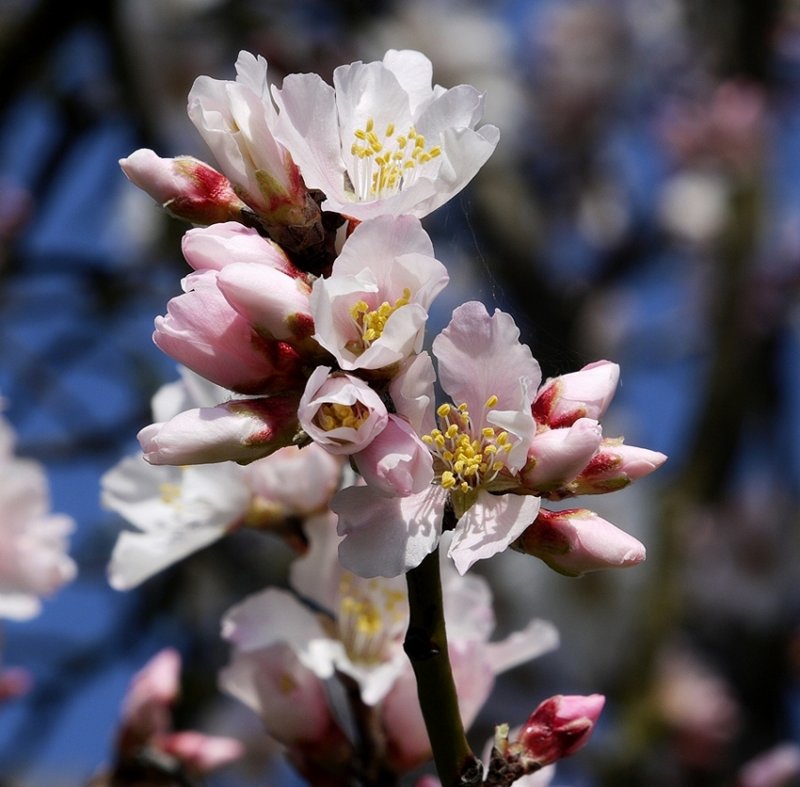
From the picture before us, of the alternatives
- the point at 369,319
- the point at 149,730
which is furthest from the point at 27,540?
the point at 369,319

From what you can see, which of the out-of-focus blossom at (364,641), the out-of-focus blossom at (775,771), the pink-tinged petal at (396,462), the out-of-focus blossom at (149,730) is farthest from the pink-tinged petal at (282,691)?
the out-of-focus blossom at (775,771)

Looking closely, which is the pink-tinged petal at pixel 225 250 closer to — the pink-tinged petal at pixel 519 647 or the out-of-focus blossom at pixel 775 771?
the pink-tinged petal at pixel 519 647

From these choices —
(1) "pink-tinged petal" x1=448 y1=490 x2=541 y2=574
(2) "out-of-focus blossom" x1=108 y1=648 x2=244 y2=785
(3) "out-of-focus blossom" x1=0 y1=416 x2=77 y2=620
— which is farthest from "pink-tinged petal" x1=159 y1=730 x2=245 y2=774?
(1) "pink-tinged petal" x1=448 y1=490 x2=541 y2=574

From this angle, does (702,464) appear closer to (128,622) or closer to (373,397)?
(128,622)

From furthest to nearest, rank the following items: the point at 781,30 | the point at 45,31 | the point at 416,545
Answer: the point at 781,30 < the point at 45,31 < the point at 416,545

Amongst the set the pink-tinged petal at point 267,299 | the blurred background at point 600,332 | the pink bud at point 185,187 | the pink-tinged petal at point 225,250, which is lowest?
the blurred background at point 600,332

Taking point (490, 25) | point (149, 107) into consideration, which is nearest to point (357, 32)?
point (149, 107)

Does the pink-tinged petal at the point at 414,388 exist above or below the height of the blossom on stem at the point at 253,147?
below
